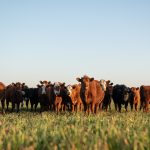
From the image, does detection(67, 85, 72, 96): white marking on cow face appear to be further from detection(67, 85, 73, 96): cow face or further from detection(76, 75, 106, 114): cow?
detection(76, 75, 106, 114): cow

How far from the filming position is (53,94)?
74.2 ft

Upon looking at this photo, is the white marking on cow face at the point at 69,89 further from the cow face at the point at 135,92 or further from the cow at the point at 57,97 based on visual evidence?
the cow face at the point at 135,92

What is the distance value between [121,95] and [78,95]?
4.33m

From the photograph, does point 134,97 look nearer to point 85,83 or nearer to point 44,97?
point 44,97

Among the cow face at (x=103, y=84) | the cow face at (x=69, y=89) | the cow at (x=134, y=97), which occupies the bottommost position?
the cow at (x=134, y=97)

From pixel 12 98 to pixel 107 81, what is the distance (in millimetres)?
7088

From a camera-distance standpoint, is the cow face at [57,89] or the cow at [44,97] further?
the cow at [44,97]

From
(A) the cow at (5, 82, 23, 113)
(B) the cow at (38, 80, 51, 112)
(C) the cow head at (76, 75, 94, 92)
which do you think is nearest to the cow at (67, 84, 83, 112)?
(B) the cow at (38, 80, 51, 112)

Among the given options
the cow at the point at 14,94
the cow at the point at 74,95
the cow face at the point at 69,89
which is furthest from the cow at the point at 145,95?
the cow at the point at 14,94

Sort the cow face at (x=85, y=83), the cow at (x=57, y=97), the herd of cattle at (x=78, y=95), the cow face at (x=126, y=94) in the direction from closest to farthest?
the cow face at (x=85, y=83)
the herd of cattle at (x=78, y=95)
the cow at (x=57, y=97)
the cow face at (x=126, y=94)

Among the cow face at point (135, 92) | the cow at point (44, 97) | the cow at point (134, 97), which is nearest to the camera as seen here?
the cow at point (44, 97)

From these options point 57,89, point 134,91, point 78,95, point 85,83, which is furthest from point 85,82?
point 134,91

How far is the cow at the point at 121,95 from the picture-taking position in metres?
25.3

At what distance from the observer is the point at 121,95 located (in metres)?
25.6
